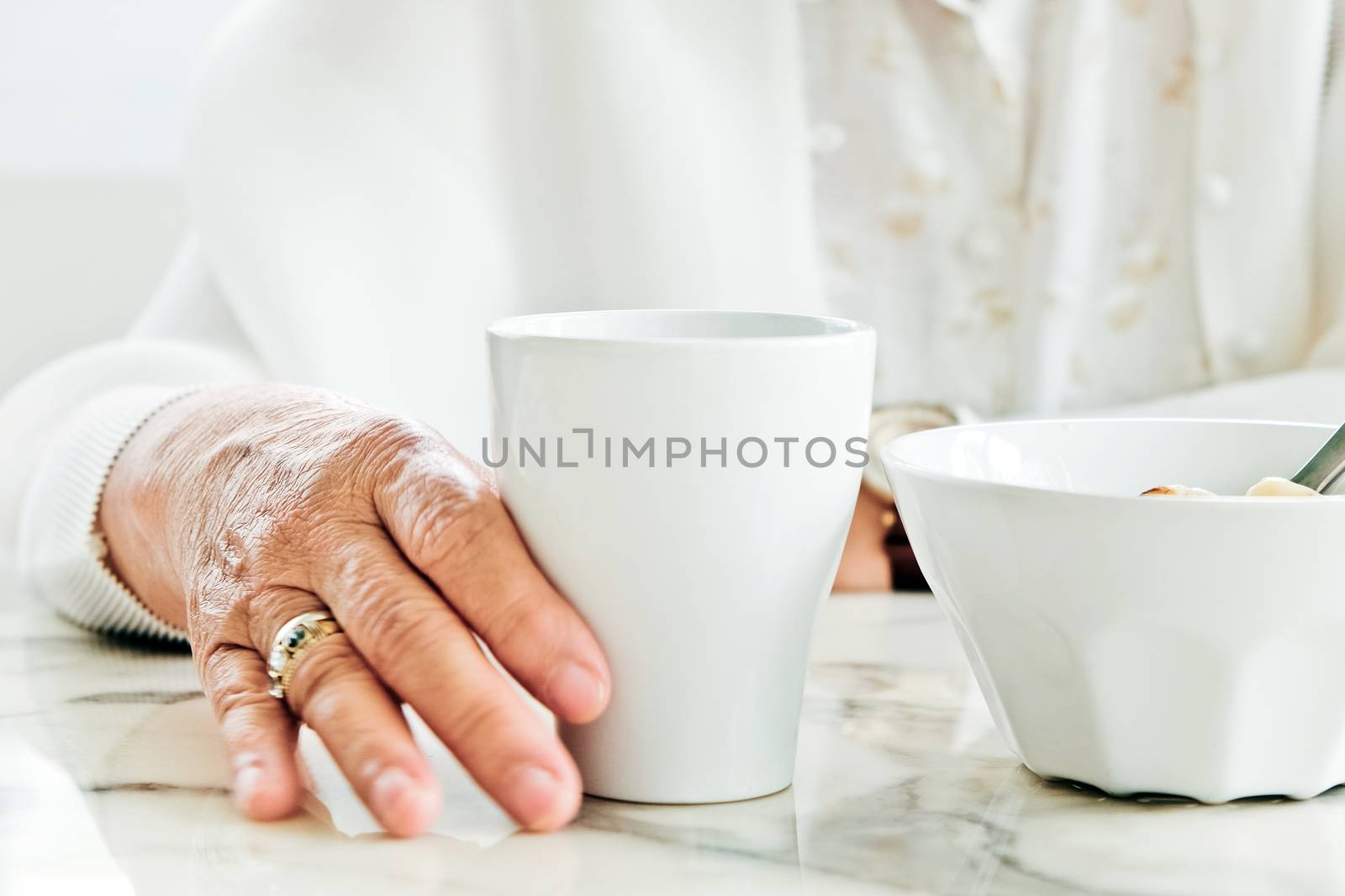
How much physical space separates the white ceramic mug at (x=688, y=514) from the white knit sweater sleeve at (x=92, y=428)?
34cm

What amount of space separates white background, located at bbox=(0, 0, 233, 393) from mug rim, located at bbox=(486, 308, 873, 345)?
1.18m

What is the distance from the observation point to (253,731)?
0.43 metres

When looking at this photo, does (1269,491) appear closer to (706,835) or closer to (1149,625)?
(1149,625)

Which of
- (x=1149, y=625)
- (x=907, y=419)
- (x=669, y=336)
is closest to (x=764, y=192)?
(x=907, y=419)

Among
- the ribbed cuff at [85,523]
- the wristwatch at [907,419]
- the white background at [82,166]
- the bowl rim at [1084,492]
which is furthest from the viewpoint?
the white background at [82,166]

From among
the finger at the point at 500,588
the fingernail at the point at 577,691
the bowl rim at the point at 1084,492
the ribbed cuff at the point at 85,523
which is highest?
the bowl rim at the point at 1084,492

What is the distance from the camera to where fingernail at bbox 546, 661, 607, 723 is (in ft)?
1.29

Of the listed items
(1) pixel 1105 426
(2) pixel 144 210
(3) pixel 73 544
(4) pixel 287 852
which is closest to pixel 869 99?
(1) pixel 1105 426

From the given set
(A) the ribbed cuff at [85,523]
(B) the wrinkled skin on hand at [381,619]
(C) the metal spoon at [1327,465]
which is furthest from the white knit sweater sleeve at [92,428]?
(C) the metal spoon at [1327,465]

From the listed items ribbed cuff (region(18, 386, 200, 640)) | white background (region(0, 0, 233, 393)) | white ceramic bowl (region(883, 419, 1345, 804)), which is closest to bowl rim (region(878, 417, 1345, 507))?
white ceramic bowl (region(883, 419, 1345, 804))

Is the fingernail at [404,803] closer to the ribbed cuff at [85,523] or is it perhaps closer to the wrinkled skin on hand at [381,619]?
the wrinkled skin on hand at [381,619]

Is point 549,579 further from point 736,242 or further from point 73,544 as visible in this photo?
point 736,242

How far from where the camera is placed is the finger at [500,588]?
0.39 metres

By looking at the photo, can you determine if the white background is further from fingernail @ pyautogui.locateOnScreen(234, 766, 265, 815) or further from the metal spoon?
the metal spoon
